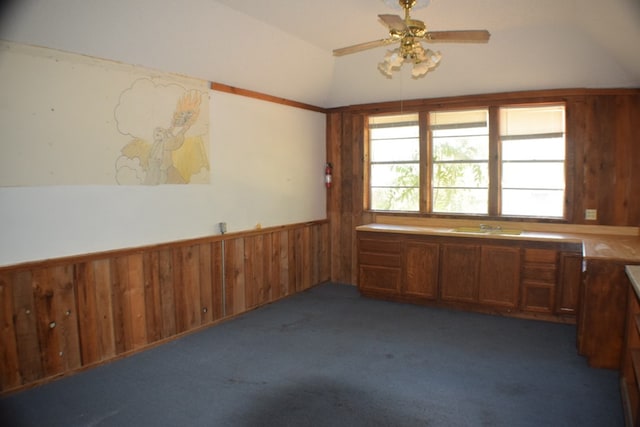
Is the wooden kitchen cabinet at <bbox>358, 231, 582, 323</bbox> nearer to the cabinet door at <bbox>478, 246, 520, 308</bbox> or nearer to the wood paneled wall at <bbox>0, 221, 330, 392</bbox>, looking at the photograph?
the cabinet door at <bbox>478, 246, 520, 308</bbox>

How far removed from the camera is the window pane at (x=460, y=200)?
16.6 ft

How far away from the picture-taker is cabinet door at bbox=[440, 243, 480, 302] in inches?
182

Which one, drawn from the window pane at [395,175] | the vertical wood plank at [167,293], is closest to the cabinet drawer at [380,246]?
the window pane at [395,175]

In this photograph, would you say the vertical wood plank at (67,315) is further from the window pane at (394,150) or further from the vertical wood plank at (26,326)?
the window pane at (394,150)

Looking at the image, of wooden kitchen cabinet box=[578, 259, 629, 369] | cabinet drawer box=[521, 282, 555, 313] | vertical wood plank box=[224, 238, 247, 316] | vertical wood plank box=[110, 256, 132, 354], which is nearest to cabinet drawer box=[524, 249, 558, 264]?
cabinet drawer box=[521, 282, 555, 313]

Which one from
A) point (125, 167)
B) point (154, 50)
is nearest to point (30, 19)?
point (154, 50)

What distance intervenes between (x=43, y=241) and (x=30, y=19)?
146 cm

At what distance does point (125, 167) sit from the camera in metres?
3.46

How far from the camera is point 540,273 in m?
4.31

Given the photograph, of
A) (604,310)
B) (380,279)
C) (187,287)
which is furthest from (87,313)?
(604,310)

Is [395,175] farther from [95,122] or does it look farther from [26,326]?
[26,326]

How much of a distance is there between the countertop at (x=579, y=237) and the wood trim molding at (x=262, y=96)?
1.72 metres

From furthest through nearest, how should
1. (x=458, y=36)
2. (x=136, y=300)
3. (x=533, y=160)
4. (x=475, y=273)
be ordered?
(x=533, y=160), (x=475, y=273), (x=136, y=300), (x=458, y=36)

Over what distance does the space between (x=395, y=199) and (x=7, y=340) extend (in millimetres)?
4271
